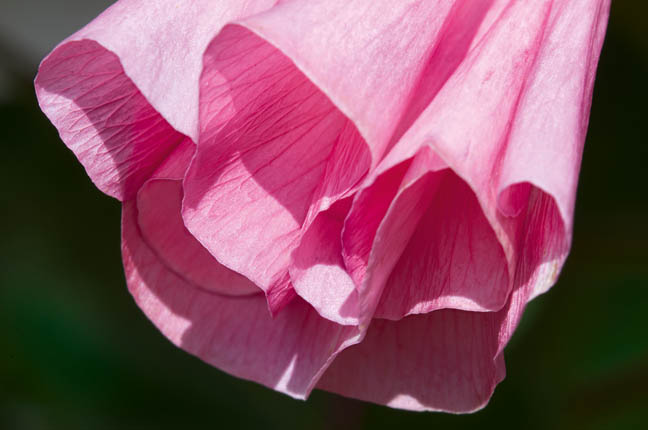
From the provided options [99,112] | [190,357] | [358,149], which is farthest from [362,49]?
[190,357]

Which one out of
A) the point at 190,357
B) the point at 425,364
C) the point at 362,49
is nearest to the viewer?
→ the point at 362,49

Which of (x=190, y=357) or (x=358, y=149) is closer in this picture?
(x=358, y=149)

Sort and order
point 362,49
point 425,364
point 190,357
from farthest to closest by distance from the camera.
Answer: point 190,357 < point 425,364 < point 362,49

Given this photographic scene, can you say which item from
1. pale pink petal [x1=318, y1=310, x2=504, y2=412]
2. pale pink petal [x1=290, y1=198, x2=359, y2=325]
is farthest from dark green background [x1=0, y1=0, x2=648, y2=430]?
pale pink petal [x1=290, y1=198, x2=359, y2=325]

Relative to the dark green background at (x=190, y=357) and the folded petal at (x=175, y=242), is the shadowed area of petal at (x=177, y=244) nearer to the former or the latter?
the folded petal at (x=175, y=242)

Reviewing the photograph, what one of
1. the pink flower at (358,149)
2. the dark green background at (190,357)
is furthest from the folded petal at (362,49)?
the dark green background at (190,357)

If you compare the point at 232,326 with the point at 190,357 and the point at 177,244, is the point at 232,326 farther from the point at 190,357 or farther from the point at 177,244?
the point at 190,357
